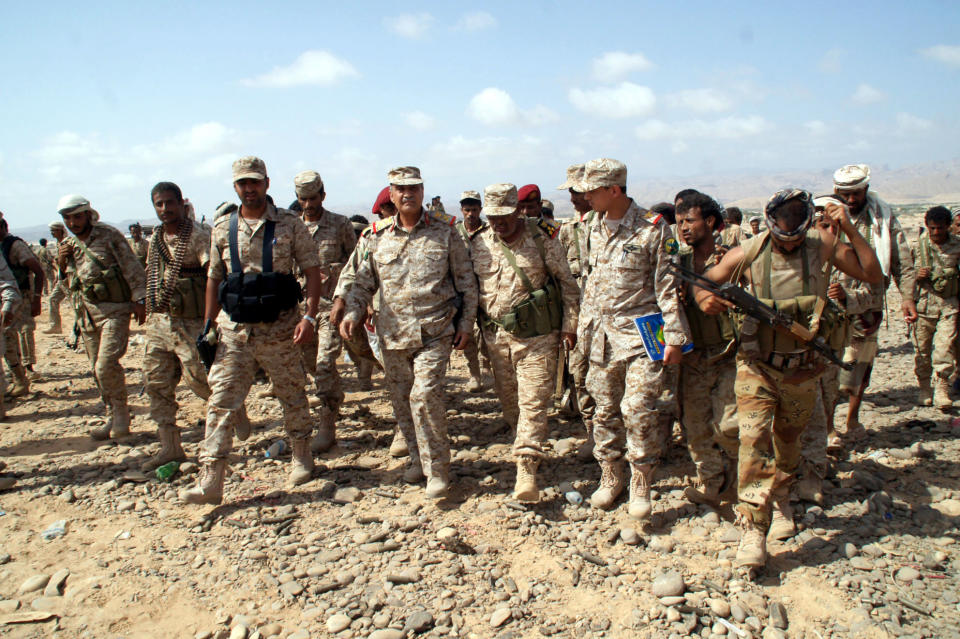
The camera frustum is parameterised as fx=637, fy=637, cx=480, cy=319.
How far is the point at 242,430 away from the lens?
19.6ft

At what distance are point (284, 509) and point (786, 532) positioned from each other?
3.34m

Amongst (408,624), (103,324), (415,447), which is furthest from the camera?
(103,324)

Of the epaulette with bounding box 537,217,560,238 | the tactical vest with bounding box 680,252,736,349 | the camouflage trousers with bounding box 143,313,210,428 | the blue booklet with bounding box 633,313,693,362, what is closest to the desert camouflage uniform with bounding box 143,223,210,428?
the camouflage trousers with bounding box 143,313,210,428

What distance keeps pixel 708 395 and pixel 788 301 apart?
42.0 inches

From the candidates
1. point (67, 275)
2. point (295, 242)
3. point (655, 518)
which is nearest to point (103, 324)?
point (67, 275)

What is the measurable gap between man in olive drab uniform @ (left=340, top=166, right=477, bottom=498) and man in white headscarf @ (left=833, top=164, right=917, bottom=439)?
9.04 feet

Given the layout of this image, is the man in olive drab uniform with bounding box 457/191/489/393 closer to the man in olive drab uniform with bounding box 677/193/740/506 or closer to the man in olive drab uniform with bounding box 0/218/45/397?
the man in olive drab uniform with bounding box 677/193/740/506

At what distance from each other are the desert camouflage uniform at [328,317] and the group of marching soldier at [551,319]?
3cm

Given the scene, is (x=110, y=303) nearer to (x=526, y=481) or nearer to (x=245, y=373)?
(x=245, y=373)

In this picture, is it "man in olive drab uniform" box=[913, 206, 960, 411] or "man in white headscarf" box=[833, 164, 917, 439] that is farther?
"man in olive drab uniform" box=[913, 206, 960, 411]

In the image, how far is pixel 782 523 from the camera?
396cm

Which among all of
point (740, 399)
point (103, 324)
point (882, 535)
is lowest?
point (882, 535)

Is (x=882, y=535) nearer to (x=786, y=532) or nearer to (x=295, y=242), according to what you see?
(x=786, y=532)

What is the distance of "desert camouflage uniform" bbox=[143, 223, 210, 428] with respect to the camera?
17.1 feet
